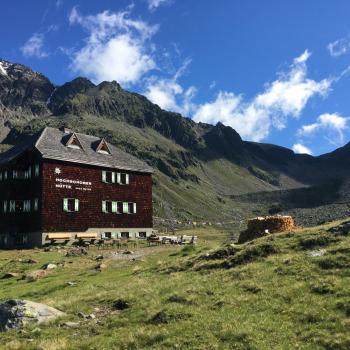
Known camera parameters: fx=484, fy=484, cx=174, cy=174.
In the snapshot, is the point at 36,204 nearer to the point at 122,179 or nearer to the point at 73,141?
the point at 73,141

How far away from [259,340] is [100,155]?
5040 cm

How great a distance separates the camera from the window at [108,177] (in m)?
59.7

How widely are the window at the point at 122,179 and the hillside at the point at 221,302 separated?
35.4 metres

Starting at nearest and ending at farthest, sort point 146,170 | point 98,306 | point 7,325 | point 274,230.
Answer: point 7,325
point 98,306
point 274,230
point 146,170

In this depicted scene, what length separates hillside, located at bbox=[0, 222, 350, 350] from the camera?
12971 millimetres

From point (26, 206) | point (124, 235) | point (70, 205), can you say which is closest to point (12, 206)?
point (26, 206)

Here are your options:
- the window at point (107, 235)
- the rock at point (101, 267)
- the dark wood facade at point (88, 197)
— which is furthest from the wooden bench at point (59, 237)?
the rock at point (101, 267)

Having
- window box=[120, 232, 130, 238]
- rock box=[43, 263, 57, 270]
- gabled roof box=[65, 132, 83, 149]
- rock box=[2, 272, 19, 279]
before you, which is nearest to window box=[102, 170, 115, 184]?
gabled roof box=[65, 132, 83, 149]

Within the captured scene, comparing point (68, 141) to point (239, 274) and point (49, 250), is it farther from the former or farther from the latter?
point (239, 274)

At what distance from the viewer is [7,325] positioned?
53.6 ft

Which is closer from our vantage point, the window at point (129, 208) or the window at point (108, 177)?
the window at point (108, 177)

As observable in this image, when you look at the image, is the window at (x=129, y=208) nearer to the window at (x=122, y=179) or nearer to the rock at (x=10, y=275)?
the window at (x=122, y=179)

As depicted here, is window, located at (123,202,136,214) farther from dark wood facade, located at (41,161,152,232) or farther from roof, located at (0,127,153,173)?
roof, located at (0,127,153,173)

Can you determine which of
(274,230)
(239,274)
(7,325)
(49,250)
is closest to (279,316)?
(239,274)
